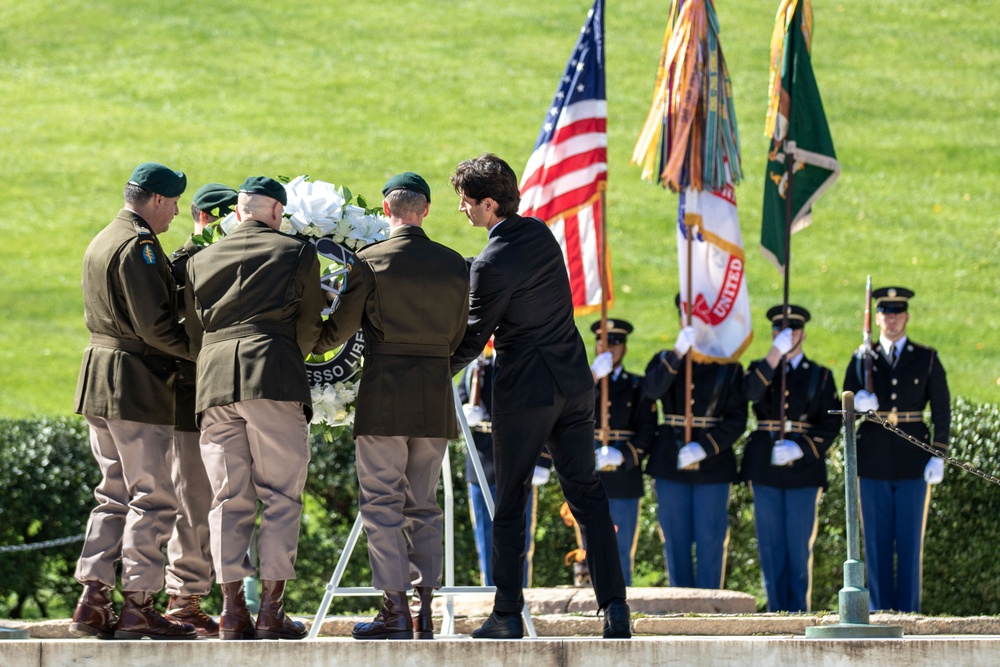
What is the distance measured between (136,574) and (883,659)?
10.1 feet

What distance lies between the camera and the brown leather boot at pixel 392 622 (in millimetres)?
6168

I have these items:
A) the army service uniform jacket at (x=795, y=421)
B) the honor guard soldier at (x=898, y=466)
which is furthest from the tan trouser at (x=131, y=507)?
the honor guard soldier at (x=898, y=466)

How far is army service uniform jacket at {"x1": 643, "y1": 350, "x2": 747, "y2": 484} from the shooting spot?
32.7 ft

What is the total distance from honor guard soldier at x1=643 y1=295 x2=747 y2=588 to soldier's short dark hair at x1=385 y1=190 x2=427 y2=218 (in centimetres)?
385

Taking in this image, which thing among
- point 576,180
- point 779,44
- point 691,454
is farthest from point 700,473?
point 779,44

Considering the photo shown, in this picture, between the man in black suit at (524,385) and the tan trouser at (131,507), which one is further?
the tan trouser at (131,507)

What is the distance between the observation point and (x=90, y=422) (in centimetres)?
659

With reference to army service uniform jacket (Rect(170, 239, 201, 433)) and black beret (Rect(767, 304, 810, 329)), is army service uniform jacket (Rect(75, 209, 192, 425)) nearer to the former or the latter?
army service uniform jacket (Rect(170, 239, 201, 433))

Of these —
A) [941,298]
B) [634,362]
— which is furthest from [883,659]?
[941,298]

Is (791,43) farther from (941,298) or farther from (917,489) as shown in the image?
(941,298)

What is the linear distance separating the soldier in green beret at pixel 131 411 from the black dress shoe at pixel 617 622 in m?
1.77

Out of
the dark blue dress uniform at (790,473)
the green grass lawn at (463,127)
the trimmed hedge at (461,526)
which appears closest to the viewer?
the dark blue dress uniform at (790,473)

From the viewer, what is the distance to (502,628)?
20.4 feet

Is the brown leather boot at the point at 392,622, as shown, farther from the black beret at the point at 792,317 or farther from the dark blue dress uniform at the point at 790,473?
the black beret at the point at 792,317
